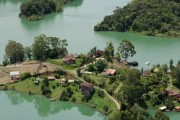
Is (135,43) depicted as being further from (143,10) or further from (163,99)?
(163,99)

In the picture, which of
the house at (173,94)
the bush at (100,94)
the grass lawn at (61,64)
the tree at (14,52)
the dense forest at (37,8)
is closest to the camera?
the house at (173,94)

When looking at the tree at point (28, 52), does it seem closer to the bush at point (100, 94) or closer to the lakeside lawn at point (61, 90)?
the lakeside lawn at point (61, 90)

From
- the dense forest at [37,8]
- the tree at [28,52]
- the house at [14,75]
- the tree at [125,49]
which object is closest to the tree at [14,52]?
the tree at [28,52]

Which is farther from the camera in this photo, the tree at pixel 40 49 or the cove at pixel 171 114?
the tree at pixel 40 49

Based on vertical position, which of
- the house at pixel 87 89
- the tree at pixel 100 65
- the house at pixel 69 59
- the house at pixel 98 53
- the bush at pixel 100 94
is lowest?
the bush at pixel 100 94

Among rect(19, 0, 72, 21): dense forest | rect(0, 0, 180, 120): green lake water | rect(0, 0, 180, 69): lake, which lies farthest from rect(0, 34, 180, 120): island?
rect(19, 0, 72, 21): dense forest

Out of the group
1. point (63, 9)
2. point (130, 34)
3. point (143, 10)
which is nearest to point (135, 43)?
point (130, 34)

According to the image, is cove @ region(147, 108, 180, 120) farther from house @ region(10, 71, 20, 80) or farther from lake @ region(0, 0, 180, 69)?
house @ region(10, 71, 20, 80)

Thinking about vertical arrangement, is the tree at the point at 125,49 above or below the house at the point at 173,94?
above
